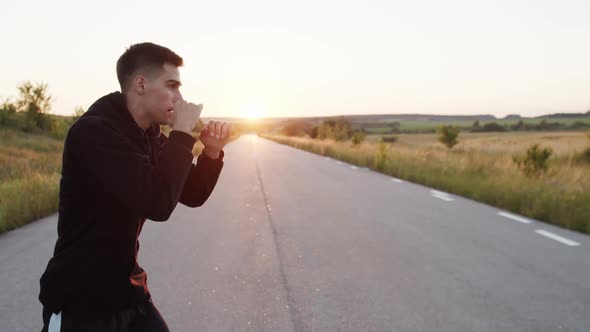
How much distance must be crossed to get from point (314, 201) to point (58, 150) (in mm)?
32301

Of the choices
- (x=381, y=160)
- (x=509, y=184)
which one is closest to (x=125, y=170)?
(x=509, y=184)

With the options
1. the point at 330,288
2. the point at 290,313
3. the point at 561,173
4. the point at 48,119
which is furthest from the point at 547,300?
the point at 48,119

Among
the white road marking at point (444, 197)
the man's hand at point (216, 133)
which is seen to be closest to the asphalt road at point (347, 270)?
the white road marking at point (444, 197)

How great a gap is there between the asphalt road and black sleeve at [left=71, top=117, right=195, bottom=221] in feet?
6.86

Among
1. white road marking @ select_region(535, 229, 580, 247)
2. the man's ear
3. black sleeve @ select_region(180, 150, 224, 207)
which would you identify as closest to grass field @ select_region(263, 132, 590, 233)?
white road marking @ select_region(535, 229, 580, 247)

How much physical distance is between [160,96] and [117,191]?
415 mm

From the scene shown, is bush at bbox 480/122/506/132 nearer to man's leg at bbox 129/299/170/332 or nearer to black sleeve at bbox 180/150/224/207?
black sleeve at bbox 180/150/224/207

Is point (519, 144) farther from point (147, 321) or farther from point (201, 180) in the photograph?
point (147, 321)

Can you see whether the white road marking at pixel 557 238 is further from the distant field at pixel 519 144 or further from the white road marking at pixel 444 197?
the distant field at pixel 519 144

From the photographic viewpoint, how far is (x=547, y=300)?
13.2ft

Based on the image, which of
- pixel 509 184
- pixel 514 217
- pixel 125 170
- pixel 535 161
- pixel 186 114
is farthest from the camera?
pixel 535 161

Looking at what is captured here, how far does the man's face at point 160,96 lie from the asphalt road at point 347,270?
209cm

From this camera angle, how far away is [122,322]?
5.54 feet

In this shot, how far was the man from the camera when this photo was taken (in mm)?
1502
